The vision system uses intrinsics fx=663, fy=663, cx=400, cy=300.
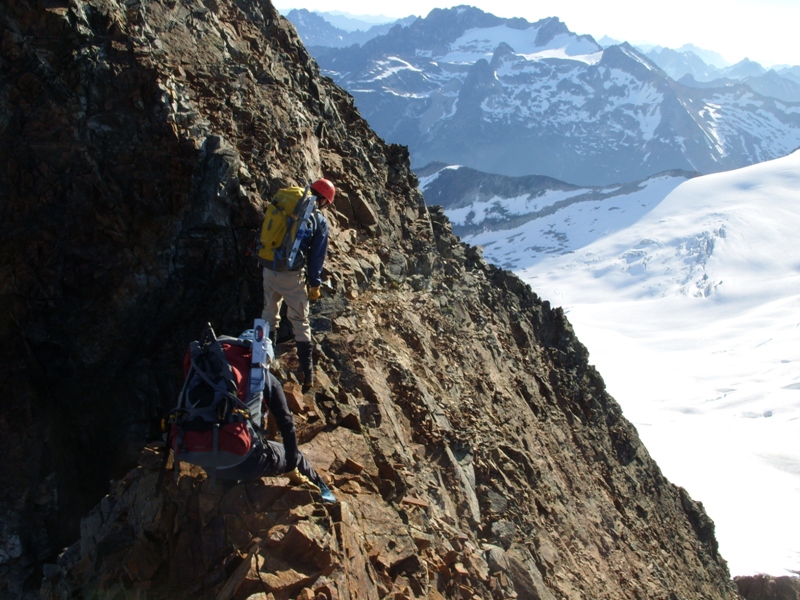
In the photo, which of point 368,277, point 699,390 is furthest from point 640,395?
point 368,277

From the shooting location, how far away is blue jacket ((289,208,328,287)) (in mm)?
10320

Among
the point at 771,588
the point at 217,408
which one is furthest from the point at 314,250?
the point at 771,588

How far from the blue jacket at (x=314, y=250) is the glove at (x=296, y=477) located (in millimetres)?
3222

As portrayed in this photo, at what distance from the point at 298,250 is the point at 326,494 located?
3.80m

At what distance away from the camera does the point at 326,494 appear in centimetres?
834

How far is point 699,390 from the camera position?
164 metres

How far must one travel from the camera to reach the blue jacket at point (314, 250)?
1032 centimetres

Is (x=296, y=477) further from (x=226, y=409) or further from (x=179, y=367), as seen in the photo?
(x=179, y=367)

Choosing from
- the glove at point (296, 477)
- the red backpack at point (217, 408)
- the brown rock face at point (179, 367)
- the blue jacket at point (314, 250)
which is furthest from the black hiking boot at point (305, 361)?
the red backpack at point (217, 408)

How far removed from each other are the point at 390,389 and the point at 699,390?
169 m

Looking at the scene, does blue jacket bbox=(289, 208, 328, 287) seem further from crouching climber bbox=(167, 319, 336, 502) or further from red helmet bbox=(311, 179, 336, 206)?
crouching climber bbox=(167, 319, 336, 502)

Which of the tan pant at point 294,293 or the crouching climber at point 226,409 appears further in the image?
the tan pant at point 294,293

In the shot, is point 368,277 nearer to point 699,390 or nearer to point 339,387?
point 339,387

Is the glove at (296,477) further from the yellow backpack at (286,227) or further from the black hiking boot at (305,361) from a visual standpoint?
the yellow backpack at (286,227)
